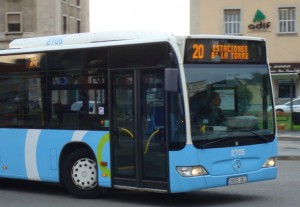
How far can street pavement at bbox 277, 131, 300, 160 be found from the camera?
19875 millimetres

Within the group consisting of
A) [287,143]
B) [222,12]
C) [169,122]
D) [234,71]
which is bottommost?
[287,143]

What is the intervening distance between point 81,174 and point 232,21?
41.0m

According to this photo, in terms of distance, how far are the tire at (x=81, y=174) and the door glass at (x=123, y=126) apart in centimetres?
61

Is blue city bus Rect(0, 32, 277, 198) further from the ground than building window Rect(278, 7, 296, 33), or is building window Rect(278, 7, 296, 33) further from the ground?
building window Rect(278, 7, 296, 33)

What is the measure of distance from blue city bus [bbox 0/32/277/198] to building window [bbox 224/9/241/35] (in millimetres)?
39764

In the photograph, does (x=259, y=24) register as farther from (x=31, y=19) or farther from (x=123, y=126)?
(x=123, y=126)

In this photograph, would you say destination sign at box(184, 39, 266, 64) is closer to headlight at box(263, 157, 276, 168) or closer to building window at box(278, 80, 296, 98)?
headlight at box(263, 157, 276, 168)

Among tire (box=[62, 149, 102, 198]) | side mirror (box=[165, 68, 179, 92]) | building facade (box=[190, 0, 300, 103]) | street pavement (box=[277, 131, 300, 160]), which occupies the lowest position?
street pavement (box=[277, 131, 300, 160])

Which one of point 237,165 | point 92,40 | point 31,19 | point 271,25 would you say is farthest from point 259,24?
point 237,165

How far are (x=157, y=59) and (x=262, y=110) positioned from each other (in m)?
1.89

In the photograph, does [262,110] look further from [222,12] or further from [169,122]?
[222,12]

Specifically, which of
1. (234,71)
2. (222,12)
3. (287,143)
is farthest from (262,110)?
(222,12)

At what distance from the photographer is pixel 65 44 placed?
12844 mm

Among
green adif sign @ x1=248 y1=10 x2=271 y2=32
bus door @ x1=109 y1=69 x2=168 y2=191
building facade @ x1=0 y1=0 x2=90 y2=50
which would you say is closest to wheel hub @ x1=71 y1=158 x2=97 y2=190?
bus door @ x1=109 y1=69 x2=168 y2=191
